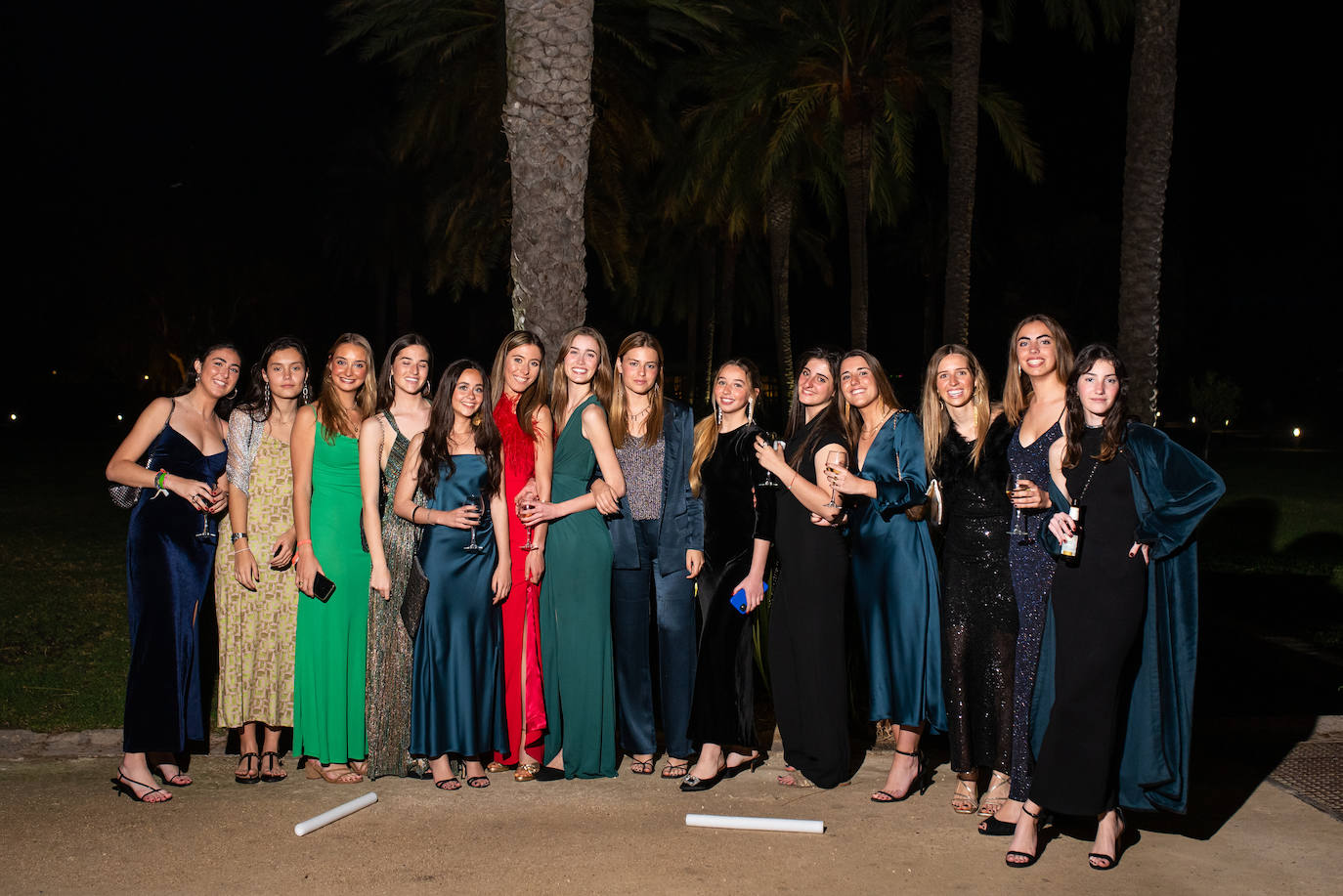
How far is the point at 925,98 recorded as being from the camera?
24.1m

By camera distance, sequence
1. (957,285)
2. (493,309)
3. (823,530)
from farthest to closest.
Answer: (493,309) < (957,285) < (823,530)

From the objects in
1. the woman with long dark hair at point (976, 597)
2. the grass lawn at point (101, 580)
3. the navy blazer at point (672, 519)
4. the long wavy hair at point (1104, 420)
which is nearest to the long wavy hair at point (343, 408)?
the navy blazer at point (672, 519)

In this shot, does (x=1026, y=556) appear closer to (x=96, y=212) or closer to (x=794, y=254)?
(x=794, y=254)

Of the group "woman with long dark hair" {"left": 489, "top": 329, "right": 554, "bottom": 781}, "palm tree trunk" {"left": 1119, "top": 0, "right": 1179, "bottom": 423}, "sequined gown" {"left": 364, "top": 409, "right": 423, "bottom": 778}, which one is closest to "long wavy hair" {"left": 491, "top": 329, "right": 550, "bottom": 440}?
"woman with long dark hair" {"left": 489, "top": 329, "right": 554, "bottom": 781}

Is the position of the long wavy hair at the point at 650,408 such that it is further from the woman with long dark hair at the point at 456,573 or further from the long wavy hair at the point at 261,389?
the long wavy hair at the point at 261,389

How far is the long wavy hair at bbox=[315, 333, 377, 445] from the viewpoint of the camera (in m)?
5.87

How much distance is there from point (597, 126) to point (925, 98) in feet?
23.6

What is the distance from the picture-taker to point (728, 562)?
5.96 meters

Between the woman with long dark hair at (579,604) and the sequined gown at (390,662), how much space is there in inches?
26.4

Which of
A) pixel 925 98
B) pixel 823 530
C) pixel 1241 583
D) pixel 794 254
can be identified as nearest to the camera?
pixel 823 530

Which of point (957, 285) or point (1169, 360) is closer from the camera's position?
point (957, 285)

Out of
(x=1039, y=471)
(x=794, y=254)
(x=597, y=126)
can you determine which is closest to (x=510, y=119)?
(x=1039, y=471)

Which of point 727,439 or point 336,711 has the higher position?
point 727,439

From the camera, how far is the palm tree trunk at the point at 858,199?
22625 mm
